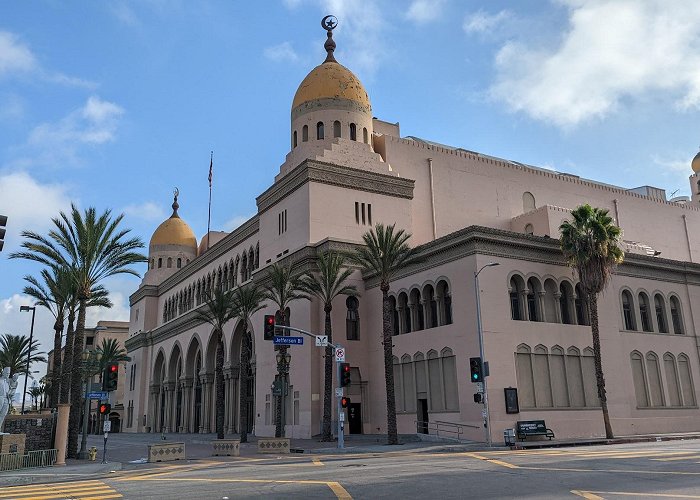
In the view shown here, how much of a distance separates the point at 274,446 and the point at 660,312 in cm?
2819

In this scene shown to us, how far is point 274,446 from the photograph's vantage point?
30453 millimetres

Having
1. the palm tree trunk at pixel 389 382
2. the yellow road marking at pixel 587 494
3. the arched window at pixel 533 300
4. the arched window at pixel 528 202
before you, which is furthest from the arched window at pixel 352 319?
the yellow road marking at pixel 587 494

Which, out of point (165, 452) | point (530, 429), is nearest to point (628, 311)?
point (530, 429)

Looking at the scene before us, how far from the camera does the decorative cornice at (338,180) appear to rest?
146ft

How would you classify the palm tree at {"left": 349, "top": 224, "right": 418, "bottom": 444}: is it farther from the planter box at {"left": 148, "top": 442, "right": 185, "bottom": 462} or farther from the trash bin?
the planter box at {"left": 148, "top": 442, "right": 185, "bottom": 462}

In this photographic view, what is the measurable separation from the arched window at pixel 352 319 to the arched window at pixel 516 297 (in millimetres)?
11036

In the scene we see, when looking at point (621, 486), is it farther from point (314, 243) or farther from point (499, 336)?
point (314, 243)

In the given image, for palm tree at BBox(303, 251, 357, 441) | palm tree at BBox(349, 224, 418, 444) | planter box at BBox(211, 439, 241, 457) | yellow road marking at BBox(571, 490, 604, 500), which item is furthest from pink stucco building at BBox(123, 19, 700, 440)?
yellow road marking at BBox(571, 490, 604, 500)

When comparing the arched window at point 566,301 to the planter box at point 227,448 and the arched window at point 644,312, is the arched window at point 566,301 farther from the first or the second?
the planter box at point 227,448

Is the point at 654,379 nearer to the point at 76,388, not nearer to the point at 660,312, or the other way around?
the point at 660,312

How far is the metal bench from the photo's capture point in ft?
104

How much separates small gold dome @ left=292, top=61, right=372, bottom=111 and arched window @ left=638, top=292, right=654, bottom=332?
79.2 feet

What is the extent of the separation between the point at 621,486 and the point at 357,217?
108ft

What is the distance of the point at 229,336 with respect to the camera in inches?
2151
